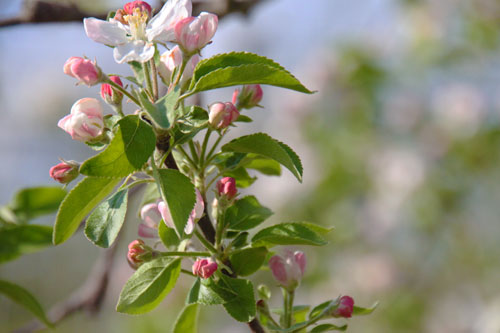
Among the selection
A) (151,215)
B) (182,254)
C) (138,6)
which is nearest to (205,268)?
(182,254)

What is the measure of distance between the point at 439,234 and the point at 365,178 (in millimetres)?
574

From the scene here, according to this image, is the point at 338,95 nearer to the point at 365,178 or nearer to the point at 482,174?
the point at 365,178

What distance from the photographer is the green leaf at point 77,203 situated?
0.78m

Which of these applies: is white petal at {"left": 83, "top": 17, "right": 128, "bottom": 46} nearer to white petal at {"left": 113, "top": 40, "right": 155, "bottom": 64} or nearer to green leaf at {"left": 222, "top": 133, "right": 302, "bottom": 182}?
white petal at {"left": 113, "top": 40, "right": 155, "bottom": 64}

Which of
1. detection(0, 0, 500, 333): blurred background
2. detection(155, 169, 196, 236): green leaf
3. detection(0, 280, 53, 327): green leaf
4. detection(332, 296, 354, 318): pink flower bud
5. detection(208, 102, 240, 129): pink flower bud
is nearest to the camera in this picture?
detection(155, 169, 196, 236): green leaf

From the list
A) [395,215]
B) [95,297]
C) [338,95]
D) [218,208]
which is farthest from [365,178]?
[218,208]

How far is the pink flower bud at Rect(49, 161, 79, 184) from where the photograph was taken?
84 centimetres

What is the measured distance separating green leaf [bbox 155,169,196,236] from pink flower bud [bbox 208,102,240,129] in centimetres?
10

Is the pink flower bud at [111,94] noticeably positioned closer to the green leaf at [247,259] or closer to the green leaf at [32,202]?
the green leaf at [247,259]

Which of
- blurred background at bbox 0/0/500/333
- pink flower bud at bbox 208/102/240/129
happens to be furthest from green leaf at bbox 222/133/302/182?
blurred background at bbox 0/0/500/333

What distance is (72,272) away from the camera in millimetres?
5398

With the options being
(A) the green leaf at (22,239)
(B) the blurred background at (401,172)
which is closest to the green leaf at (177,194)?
(A) the green leaf at (22,239)

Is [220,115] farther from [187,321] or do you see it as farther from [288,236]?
[187,321]

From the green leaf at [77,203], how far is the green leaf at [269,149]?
0.58 ft
